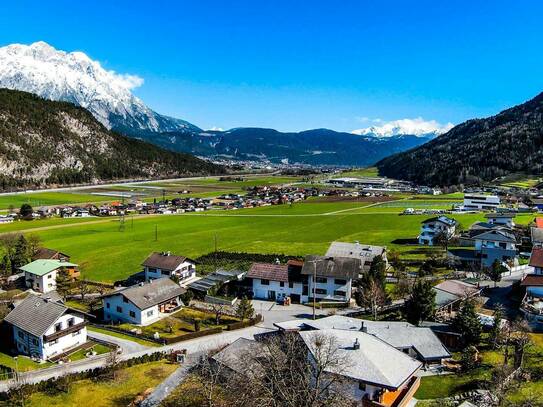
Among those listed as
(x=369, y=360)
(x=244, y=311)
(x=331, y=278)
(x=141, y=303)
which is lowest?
(x=244, y=311)

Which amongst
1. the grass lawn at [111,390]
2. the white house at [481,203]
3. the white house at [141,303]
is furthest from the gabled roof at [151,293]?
the white house at [481,203]

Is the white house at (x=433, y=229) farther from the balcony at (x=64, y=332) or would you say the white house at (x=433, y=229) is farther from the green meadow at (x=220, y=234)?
the balcony at (x=64, y=332)

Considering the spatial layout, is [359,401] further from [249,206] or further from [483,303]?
[249,206]

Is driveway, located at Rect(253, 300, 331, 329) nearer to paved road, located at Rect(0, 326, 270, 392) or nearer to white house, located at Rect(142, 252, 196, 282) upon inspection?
paved road, located at Rect(0, 326, 270, 392)

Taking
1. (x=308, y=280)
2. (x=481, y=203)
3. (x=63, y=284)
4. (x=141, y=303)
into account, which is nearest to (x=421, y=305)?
(x=308, y=280)

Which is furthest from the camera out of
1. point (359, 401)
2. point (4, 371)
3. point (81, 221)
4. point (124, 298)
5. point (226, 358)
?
point (81, 221)

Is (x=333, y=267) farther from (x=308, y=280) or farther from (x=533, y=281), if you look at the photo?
(x=533, y=281)

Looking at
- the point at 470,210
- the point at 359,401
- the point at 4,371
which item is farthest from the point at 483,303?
the point at 470,210
